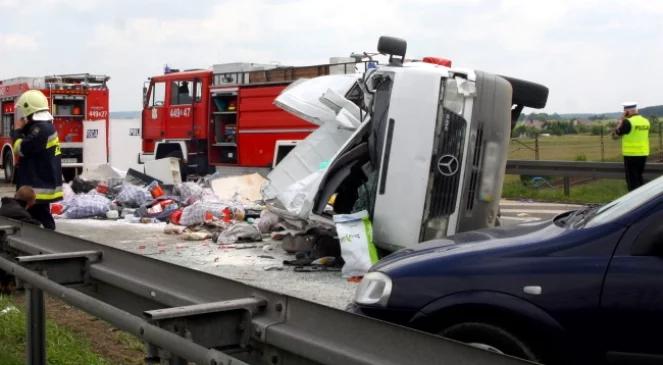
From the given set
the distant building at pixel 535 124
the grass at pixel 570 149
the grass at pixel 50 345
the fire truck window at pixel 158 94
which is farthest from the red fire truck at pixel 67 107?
the grass at pixel 50 345

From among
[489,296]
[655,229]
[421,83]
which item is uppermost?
[421,83]

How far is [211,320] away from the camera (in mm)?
3309

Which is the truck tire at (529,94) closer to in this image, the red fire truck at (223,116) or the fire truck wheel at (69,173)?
the red fire truck at (223,116)

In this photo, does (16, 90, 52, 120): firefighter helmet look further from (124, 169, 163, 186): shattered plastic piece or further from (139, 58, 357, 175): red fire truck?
(124, 169, 163, 186): shattered plastic piece

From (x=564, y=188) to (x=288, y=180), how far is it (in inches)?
416

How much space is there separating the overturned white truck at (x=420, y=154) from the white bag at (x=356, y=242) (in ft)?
0.39

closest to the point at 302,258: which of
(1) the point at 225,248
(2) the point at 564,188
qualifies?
(1) the point at 225,248

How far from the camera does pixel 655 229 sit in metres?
3.99

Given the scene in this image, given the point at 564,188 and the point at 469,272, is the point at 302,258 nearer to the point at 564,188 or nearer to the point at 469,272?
the point at 469,272

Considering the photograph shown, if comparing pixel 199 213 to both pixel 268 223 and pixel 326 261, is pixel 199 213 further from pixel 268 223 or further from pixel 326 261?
pixel 326 261

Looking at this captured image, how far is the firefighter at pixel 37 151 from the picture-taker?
8.78 meters

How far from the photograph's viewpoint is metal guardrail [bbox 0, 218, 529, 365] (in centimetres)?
272

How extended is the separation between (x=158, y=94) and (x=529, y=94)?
1169 centimetres

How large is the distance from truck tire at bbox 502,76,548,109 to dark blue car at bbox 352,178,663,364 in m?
5.98
